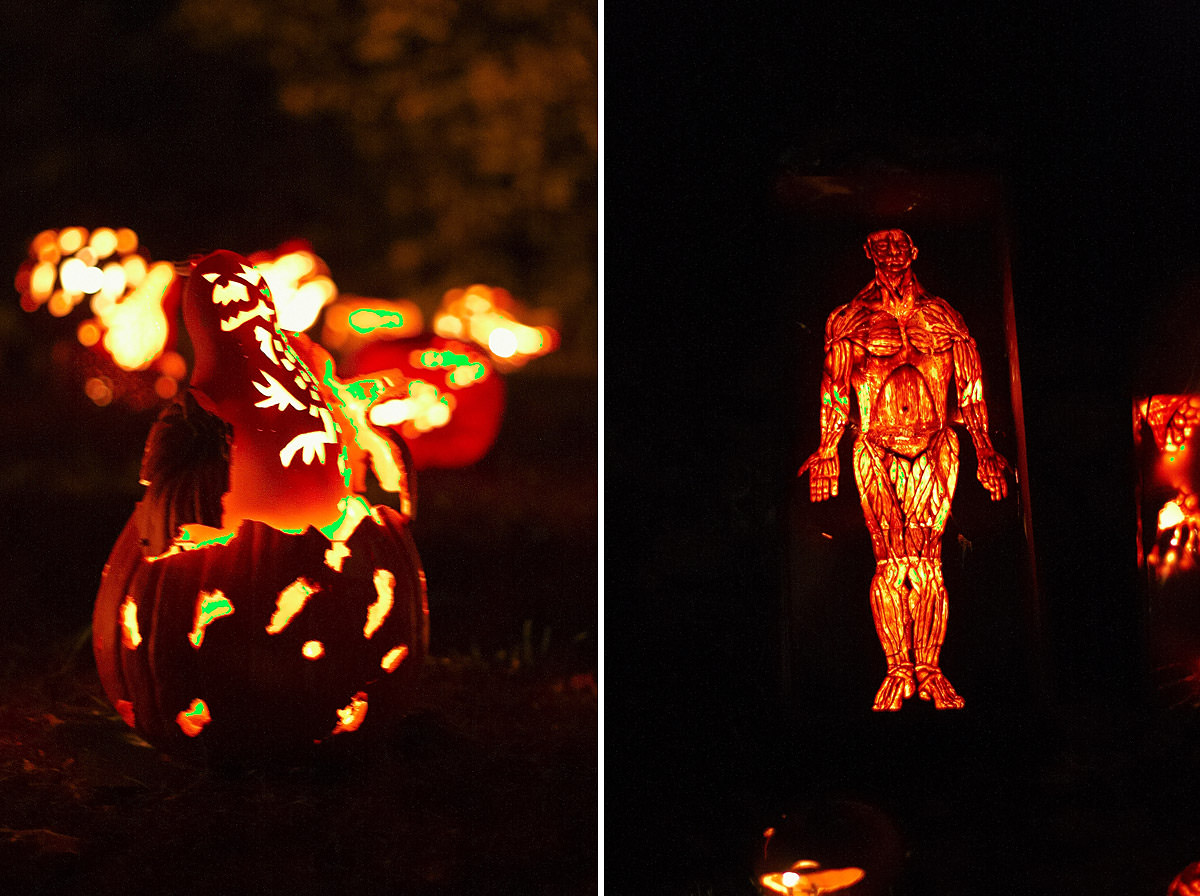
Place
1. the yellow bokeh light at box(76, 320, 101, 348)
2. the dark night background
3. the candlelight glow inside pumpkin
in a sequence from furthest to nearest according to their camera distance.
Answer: the candlelight glow inside pumpkin → the dark night background → the yellow bokeh light at box(76, 320, 101, 348)

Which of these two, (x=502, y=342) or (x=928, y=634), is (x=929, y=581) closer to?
(x=928, y=634)

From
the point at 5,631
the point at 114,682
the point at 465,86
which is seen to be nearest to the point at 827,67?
the point at 465,86

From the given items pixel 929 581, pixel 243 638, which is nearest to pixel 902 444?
pixel 929 581

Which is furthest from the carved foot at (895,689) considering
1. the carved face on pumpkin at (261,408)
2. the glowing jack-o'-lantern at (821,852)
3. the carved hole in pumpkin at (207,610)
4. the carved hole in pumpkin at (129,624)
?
the carved hole in pumpkin at (129,624)

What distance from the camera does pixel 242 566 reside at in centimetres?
149

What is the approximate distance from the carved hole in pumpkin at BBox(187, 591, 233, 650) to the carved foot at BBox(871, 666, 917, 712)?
113 centimetres

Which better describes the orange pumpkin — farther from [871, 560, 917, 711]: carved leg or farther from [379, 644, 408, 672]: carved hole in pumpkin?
[871, 560, 917, 711]: carved leg

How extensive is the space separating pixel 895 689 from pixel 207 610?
3.92ft

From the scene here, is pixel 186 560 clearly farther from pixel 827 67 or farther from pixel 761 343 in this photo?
pixel 827 67

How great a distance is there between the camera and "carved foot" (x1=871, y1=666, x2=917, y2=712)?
1705 mm

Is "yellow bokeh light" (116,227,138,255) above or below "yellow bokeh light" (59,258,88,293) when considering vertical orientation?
above

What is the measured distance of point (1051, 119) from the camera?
182cm

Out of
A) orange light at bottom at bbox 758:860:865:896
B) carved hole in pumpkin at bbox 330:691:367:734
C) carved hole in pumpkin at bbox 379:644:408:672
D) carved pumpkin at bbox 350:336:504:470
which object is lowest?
orange light at bottom at bbox 758:860:865:896

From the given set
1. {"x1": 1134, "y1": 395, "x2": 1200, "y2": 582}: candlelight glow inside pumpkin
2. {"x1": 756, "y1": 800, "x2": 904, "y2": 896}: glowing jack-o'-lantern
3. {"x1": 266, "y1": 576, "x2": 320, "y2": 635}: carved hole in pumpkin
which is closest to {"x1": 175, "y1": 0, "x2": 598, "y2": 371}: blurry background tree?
{"x1": 266, "y1": 576, "x2": 320, "y2": 635}: carved hole in pumpkin
